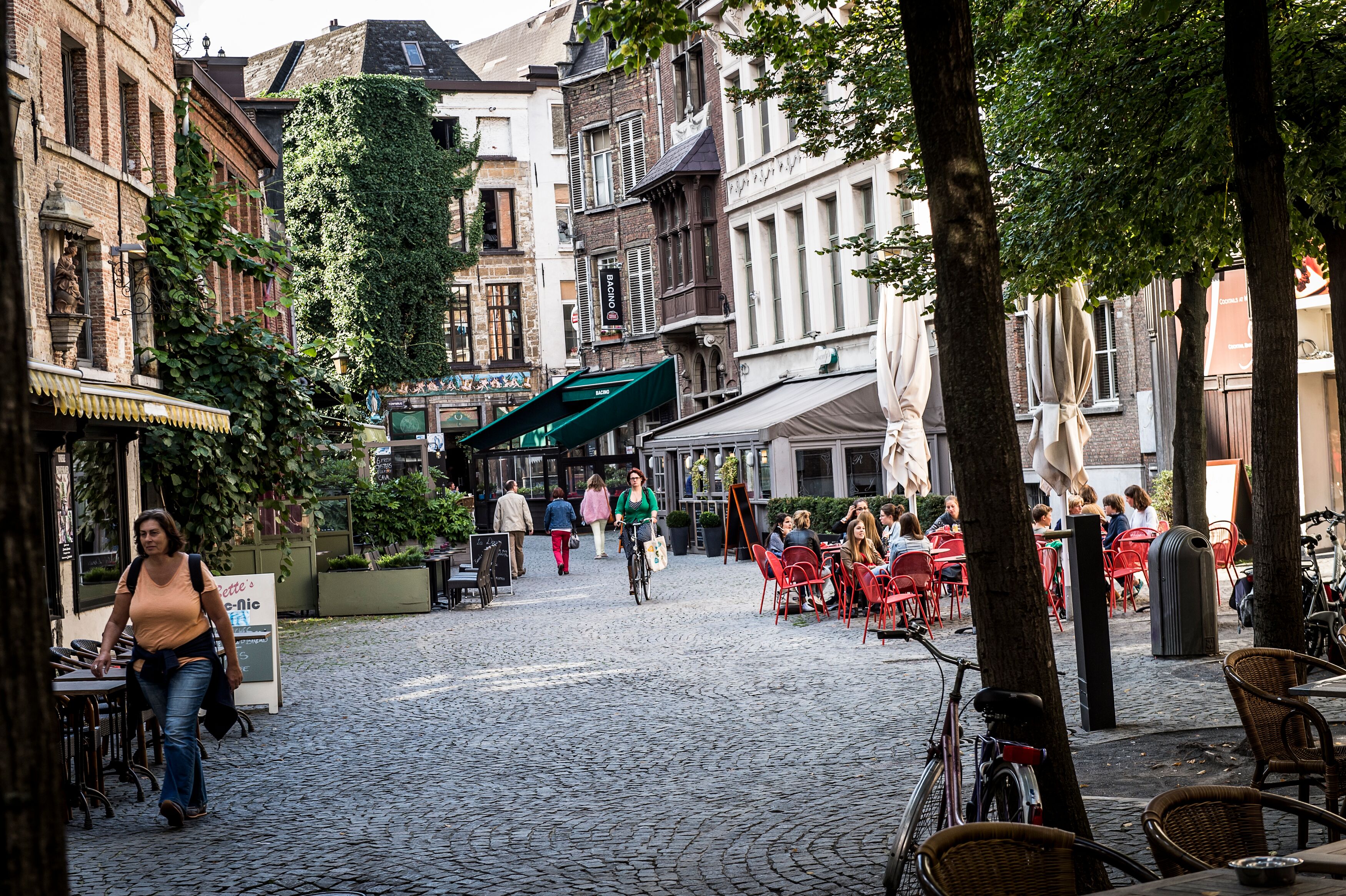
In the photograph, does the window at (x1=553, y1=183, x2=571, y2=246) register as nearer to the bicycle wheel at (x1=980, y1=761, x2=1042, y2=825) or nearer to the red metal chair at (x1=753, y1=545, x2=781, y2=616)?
the red metal chair at (x1=753, y1=545, x2=781, y2=616)

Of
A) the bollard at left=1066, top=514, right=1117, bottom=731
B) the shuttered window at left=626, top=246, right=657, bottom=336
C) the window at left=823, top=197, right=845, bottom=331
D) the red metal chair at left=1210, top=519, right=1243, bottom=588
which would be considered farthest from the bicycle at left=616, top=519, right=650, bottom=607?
the shuttered window at left=626, top=246, right=657, bottom=336

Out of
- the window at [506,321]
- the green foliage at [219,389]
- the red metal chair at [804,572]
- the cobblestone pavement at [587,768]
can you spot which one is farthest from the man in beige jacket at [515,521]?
the window at [506,321]

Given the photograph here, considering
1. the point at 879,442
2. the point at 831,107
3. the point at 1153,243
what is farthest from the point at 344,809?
the point at 831,107

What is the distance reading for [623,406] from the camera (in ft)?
119

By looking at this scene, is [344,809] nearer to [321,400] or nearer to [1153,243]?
[1153,243]

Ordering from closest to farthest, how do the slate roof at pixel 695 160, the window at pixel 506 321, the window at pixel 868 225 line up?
the window at pixel 868 225 → the slate roof at pixel 695 160 → the window at pixel 506 321

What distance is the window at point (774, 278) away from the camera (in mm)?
33000

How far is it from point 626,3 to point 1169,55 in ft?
14.2

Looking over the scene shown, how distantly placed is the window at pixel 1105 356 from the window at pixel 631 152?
74.0 feet

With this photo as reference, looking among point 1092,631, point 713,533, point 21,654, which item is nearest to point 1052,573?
point 1092,631

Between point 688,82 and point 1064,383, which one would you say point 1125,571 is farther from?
point 688,82

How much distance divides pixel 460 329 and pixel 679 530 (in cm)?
2227

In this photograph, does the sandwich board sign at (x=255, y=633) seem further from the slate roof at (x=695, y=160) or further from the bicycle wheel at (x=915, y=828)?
the slate roof at (x=695, y=160)

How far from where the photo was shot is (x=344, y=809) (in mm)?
7805
